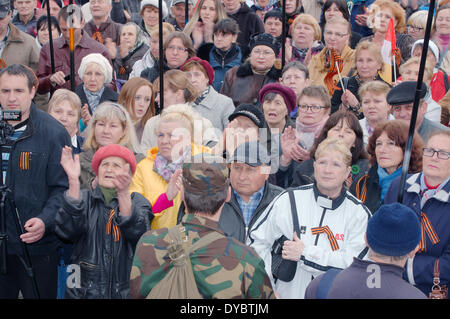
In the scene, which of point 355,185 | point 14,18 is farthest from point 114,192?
point 14,18

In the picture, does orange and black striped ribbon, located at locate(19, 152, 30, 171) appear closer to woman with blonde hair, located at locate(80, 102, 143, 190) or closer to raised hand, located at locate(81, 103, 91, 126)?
woman with blonde hair, located at locate(80, 102, 143, 190)

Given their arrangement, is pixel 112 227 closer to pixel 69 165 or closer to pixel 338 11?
pixel 69 165

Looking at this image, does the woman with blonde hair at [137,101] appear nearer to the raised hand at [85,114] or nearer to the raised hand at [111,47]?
the raised hand at [85,114]

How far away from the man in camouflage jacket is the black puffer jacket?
1.02 m

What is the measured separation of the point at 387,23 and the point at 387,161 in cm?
327

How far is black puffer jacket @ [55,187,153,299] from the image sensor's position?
3.82m

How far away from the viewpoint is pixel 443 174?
3.88 meters

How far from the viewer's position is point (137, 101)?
5.71 m

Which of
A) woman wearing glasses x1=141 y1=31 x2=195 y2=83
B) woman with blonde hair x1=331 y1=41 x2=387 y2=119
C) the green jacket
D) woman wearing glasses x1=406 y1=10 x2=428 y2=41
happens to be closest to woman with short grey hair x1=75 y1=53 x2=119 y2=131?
woman wearing glasses x1=141 y1=31 x2=195 y2=83

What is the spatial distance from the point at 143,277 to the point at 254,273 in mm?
504

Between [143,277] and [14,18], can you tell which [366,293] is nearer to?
[143,277]

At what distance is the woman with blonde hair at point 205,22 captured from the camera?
25.5 ft

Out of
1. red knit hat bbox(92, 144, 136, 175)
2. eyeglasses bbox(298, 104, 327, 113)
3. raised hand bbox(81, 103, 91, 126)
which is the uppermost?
eyeglasses bbox(298, 104, 327, 113)

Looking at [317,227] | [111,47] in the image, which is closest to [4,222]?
[317,227]
